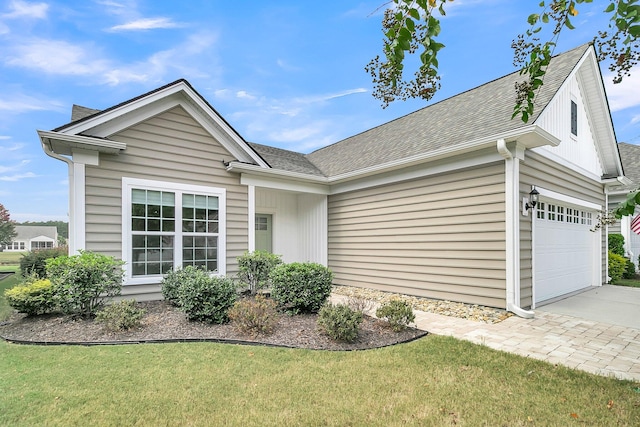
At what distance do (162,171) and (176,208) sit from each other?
827 millimetres

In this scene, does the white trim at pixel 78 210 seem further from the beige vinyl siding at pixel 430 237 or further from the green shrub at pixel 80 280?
the beige vinyl siding at pixel 430 237

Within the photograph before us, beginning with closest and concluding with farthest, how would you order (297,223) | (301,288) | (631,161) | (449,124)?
(301,288) → (449,124) → (297,223) → (631,161)

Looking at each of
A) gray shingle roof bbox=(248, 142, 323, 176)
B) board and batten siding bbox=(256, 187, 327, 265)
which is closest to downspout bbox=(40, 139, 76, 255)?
gray shingle roof bbox=(248, 142, 323, 176)

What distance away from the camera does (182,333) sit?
15.4ft

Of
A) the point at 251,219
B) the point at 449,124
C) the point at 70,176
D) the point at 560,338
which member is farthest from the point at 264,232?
the point at 560,338

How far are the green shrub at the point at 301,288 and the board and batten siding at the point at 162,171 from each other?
7.34ft

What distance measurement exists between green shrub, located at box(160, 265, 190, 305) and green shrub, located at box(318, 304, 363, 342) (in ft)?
9.59

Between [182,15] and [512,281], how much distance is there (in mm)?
8991

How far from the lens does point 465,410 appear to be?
2740 mm

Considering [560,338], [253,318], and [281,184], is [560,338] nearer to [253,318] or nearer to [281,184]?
[253,318]

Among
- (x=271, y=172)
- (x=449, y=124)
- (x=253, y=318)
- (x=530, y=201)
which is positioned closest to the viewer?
(x=253, y=318)

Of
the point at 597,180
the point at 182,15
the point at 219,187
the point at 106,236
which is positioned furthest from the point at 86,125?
the point at 597,180

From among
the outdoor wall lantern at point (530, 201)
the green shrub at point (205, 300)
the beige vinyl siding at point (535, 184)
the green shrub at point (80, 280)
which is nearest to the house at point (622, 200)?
the beige vinyl siding at point (535, 184)

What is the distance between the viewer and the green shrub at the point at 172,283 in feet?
19.8
